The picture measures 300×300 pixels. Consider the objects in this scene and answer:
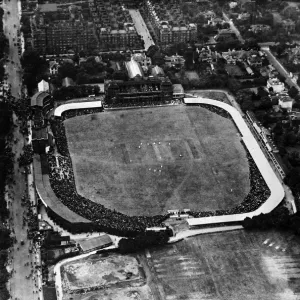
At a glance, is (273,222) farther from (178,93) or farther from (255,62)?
(255,62)

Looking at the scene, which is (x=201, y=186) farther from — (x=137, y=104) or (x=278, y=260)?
(x=137, y=104)

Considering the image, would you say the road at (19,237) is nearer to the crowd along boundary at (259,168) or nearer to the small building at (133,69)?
the small building at (133,69)

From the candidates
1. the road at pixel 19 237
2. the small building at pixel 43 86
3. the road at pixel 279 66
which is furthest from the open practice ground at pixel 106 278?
the road at pixel 279 66

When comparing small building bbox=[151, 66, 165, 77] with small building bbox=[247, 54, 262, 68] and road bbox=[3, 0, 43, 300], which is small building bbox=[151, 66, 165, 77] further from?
road bbox=[3, 0, 43, 300]

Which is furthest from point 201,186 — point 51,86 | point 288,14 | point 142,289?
point 288,14

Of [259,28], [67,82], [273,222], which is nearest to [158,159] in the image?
[273,222]
